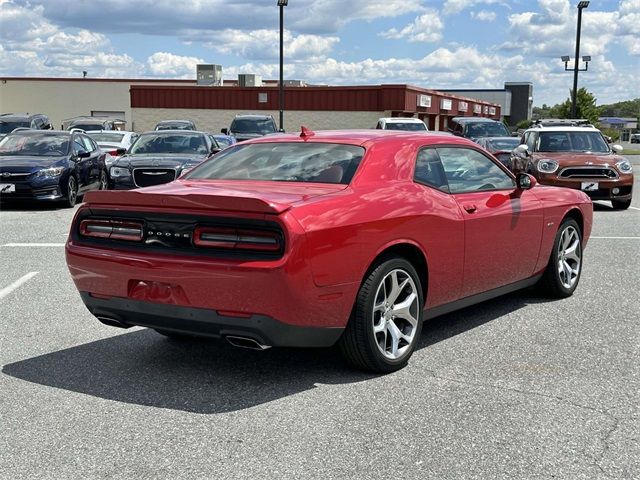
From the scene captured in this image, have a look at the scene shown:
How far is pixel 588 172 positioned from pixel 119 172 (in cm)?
869

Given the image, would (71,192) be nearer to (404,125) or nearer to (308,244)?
(308,244)

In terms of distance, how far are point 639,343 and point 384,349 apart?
6.76 feet

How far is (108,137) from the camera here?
81.1ft

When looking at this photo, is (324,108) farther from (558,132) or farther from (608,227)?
(608,227)

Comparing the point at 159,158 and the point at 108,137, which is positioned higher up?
the point at 159,158

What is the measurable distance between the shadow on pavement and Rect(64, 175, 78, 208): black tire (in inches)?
390

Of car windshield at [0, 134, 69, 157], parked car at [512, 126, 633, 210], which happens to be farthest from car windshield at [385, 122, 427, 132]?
car windshield at [0, 134, 69, 157]

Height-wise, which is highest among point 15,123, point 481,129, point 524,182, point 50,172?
point 524,182

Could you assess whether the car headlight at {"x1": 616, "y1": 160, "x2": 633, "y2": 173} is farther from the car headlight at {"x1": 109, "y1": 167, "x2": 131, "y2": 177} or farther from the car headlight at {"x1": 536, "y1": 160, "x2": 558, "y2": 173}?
the car headlight at {"x1": 109, "y1": 167, "x2": 131, "y2": 177}

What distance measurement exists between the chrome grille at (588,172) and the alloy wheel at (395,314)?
11.0 metres

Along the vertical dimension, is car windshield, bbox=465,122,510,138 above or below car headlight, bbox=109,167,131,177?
Answer: above

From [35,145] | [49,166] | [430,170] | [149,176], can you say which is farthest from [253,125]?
[430,170]

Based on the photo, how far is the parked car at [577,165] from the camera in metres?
15.5

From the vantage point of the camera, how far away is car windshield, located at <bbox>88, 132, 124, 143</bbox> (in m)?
24.5
